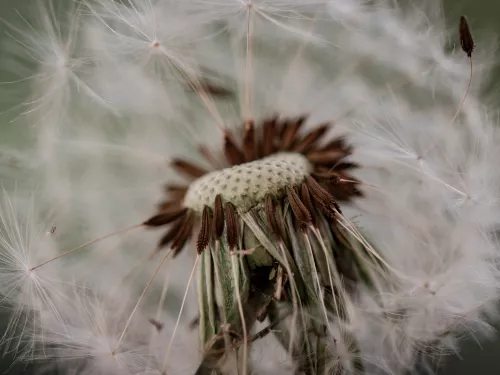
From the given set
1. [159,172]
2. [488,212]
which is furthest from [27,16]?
[488,212]

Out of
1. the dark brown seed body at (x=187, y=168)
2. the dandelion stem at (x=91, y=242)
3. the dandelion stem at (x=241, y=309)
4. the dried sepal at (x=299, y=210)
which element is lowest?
the dandelion stem at (x=241, y=309)

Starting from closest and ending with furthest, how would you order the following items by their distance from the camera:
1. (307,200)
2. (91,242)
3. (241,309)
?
(241,309)
(307,200)
(91,242)

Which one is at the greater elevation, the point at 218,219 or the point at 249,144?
the point at 249,144

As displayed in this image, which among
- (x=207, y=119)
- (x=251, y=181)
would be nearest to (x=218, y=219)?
(x=251, y=181)

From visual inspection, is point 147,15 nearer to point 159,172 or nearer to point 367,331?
point 159,172

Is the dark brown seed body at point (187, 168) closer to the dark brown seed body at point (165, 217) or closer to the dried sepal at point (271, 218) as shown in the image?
the dark brown seed body at point (165, 217)

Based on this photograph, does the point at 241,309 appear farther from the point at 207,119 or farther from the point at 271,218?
the point at 207,119

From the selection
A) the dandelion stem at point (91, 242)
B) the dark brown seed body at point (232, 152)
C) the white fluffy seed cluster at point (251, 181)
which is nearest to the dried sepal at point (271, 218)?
the white fluffy seed cluster at point (251, 181)
